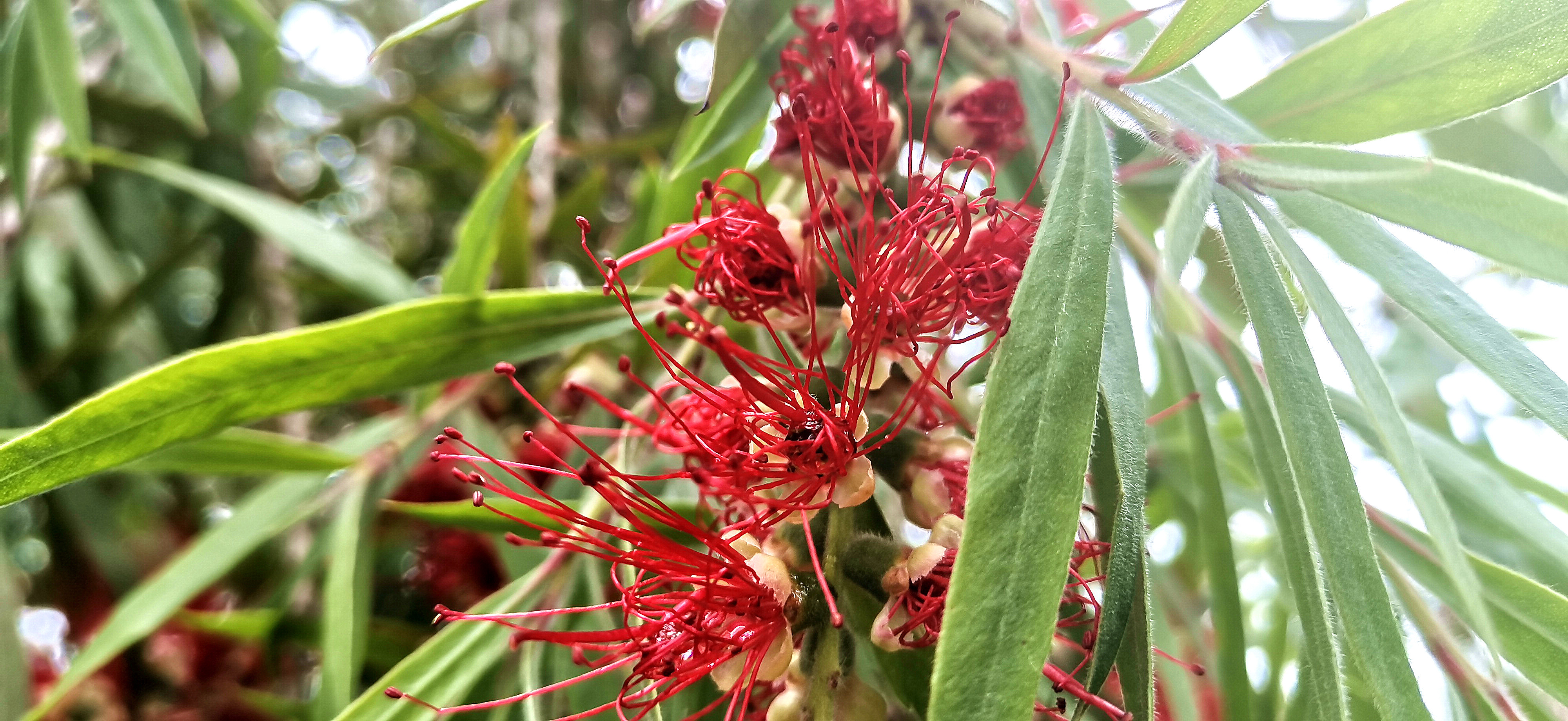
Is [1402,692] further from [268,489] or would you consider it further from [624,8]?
[624,8]

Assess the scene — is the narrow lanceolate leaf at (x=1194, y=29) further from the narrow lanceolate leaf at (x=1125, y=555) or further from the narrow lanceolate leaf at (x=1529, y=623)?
the narrow lanceolate leaf at (x=1529, y=623)

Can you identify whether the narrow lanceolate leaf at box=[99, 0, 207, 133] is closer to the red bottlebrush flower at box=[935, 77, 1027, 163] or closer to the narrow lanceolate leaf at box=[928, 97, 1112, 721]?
the red bottlebrush flower at box=[935, 77, 1027, 163]

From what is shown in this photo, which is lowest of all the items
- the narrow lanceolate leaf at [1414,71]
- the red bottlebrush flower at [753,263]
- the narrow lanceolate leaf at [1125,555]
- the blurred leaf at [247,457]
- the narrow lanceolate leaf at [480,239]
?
the narrow lanceolate leaf at [1125,555]

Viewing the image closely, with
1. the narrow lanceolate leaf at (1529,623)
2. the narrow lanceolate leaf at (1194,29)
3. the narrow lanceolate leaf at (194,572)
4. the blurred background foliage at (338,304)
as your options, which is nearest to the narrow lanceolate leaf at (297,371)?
the blurred background foliage at (338,304)


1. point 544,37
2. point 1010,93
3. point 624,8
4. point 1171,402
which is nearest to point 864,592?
point 1010,93

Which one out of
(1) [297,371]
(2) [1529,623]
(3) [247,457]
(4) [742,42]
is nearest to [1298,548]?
(2) [1529,623]
